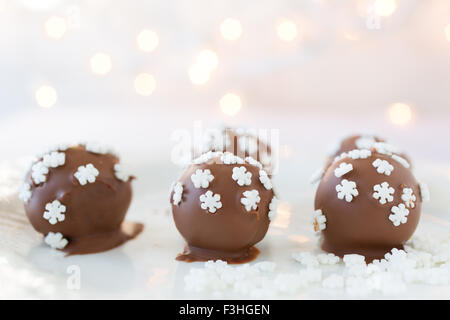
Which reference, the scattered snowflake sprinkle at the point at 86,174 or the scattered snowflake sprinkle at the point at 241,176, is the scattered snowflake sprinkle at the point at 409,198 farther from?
the scattered snowflake sprinkle at the point at 86,174

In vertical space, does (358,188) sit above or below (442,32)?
below

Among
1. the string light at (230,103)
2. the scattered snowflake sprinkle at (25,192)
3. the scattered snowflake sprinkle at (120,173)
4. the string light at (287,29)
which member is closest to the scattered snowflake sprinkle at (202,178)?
the scattered snowflake sprinkle at (120,173)

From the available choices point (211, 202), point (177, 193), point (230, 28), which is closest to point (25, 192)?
point (177, 193)

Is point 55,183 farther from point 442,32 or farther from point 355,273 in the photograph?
point 442,32

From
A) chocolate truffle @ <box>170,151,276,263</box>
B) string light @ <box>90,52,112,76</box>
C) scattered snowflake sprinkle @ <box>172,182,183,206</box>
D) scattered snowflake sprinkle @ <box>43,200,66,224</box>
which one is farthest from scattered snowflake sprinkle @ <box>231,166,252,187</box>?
string light @ <box>90,52,112,76</box>
